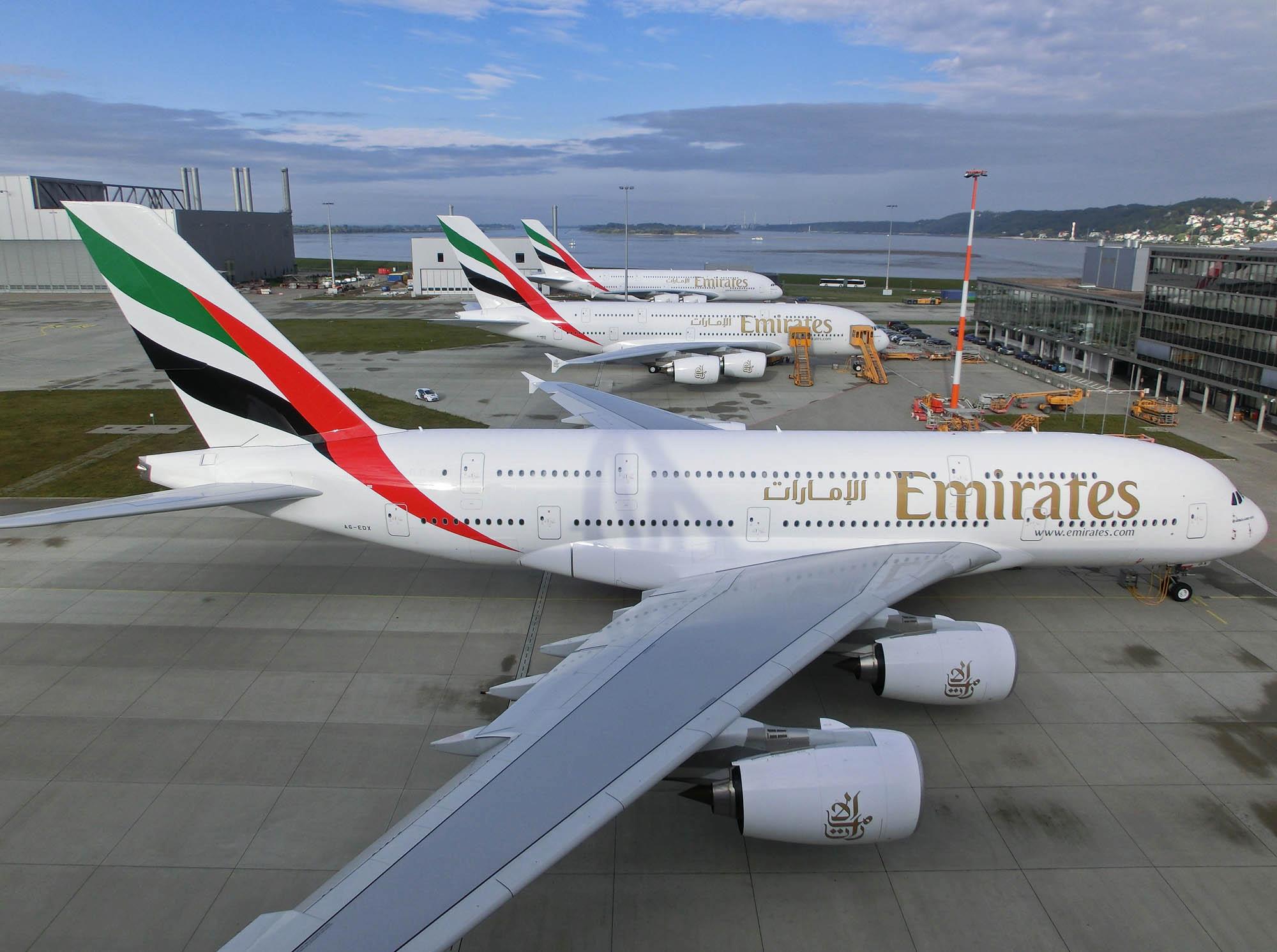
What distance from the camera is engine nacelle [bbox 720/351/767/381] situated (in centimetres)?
4691

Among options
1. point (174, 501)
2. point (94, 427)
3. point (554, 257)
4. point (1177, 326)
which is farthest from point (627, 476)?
point (554, 257)

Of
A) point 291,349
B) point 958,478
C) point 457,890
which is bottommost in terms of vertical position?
point 457,890

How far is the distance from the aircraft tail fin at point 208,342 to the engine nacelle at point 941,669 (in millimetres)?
11787

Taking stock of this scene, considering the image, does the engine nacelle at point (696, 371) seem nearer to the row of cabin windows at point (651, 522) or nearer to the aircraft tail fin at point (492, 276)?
the aircraft tail fin at point (492, 276)

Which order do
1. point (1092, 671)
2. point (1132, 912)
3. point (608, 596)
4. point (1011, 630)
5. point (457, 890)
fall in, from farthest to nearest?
point (608, 596) → point (1011, 630) → point (1092, 671) → point (1132, 912) → point (457, 890)

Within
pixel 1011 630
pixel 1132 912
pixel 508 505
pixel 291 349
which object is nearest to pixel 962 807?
pixel 1132 912

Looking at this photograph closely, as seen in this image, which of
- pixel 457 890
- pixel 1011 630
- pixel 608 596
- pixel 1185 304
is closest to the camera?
pixel 457 890

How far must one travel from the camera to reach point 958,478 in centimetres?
1750

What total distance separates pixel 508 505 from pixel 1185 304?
128ft

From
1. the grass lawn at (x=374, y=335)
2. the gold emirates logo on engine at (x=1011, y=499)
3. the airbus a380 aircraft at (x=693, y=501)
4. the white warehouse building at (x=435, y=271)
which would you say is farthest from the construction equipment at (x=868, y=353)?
the white warehouse building at (x=435, y=271)

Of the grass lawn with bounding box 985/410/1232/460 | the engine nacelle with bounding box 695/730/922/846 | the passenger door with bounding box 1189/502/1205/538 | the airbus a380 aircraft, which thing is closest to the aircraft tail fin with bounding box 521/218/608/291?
the grass lawn with bounding box 985/410/1232/460

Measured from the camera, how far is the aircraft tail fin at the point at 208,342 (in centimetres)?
1556

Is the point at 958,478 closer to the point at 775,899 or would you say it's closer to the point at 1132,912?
the point at 1132,912

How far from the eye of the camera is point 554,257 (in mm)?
72500
